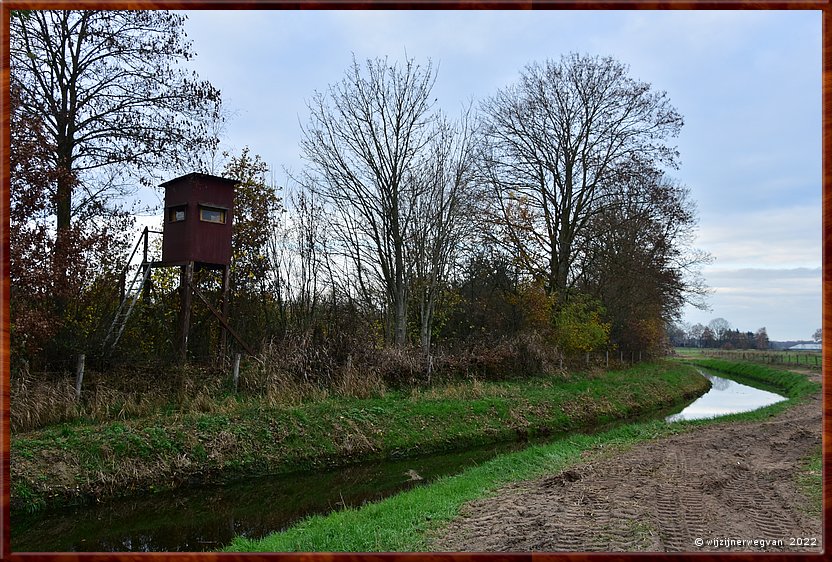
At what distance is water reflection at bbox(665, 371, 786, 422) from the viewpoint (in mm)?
16984

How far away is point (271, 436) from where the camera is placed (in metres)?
10.5

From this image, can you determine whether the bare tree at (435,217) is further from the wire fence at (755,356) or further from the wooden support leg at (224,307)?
the wire fence at (755,356)

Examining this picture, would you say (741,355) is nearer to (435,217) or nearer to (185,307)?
(435,217)

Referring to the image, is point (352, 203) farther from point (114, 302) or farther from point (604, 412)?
point (604, 412)

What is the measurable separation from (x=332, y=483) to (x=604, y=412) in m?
9.42

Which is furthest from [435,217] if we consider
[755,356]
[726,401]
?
[755,356]

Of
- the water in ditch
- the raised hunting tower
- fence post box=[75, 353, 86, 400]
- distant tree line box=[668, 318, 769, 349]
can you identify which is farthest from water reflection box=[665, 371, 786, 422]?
fence post box=[75, 353, 86, 400]

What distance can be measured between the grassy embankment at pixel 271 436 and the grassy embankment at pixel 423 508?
7.41ft

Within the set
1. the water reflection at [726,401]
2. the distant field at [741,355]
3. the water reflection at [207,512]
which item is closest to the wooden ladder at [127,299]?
the water reflection at [207,512]

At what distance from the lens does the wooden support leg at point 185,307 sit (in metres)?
12.3

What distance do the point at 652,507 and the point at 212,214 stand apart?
10914 mm

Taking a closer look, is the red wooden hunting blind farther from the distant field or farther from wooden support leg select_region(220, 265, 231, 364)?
the distant field

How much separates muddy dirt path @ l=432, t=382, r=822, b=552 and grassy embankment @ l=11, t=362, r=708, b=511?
13.4 ft

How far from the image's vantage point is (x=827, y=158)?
2.65 m
